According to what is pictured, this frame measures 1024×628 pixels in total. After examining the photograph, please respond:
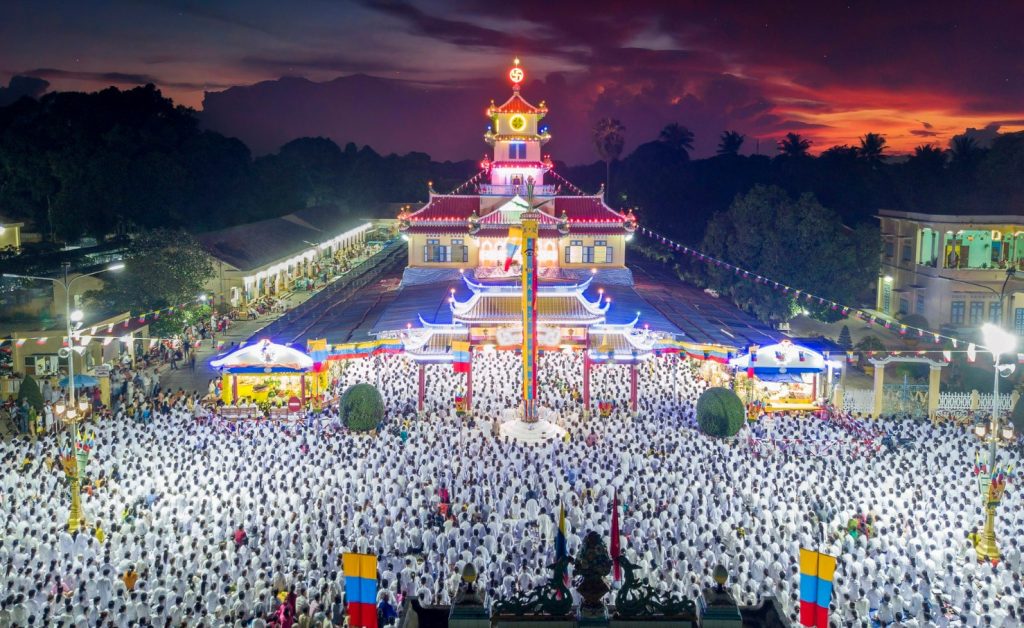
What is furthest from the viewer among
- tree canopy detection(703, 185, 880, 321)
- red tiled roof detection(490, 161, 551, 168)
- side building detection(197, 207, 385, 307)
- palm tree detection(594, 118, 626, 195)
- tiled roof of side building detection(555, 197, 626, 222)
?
palm tree detection(594, 118, 626, 195)

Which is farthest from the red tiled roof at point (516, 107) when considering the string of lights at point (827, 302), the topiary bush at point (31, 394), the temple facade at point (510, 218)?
the topiary bush at point (31, 394)

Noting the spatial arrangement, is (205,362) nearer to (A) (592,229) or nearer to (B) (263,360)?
(B) (263,360)

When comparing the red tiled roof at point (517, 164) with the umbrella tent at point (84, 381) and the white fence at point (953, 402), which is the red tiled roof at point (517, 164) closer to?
the white fence at point (953, 402)

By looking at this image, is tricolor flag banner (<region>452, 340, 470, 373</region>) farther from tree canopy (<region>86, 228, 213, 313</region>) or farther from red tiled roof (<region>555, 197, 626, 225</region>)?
red tiled roof (<region>555, 197, 626, 225</region>)

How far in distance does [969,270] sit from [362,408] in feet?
102

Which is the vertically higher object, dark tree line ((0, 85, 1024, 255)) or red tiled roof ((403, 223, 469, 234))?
dark tree line ((0, 85, 1024, 255))

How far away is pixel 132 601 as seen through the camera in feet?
52.9

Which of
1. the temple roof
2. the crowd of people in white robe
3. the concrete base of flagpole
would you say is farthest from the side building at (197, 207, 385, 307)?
the concrete base of flagpole

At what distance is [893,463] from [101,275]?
3494cm

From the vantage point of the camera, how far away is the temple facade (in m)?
50.0

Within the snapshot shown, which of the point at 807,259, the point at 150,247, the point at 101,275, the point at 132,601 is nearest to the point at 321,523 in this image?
the point at 132,601

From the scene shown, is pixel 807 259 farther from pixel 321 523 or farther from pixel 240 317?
pixel 321 523

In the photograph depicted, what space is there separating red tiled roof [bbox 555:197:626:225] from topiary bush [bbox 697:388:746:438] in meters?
23.9

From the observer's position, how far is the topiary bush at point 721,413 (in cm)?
2700
